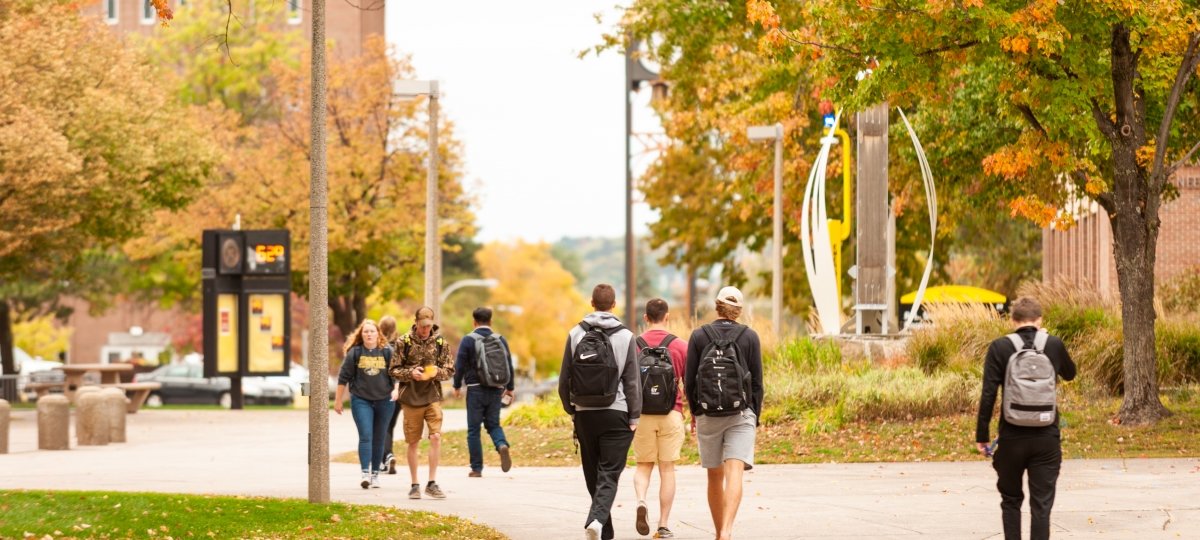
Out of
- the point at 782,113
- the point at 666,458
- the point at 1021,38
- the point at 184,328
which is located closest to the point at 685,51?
the point at 782,113

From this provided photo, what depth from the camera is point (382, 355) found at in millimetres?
14531

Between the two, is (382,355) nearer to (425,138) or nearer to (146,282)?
(425,138)

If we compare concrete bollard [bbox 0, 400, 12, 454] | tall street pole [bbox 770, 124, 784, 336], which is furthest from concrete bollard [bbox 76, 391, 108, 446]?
tall street pole [bbox 770, 124, 784, 336]

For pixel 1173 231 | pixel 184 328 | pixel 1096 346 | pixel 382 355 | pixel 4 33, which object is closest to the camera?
pixel 382 355

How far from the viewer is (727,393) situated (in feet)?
33.4

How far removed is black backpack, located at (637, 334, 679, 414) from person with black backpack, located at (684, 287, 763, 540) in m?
0.47

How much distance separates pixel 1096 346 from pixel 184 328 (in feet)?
190

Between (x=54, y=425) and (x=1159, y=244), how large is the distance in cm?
2284

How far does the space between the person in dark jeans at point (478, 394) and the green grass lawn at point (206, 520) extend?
3206mm

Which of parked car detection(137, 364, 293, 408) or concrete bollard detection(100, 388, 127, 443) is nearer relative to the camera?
concrete bollard detection(100, 388, 127, 443)

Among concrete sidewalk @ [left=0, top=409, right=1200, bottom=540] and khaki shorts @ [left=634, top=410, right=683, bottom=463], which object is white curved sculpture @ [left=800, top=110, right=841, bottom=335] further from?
khaki shorts @ [left=634, top=410, right=683, bottom=463]

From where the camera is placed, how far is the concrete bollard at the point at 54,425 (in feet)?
70.7

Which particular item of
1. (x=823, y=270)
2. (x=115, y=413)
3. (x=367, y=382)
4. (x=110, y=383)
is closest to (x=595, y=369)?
(x=367, y=382)

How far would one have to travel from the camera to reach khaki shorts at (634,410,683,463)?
11094 mm
